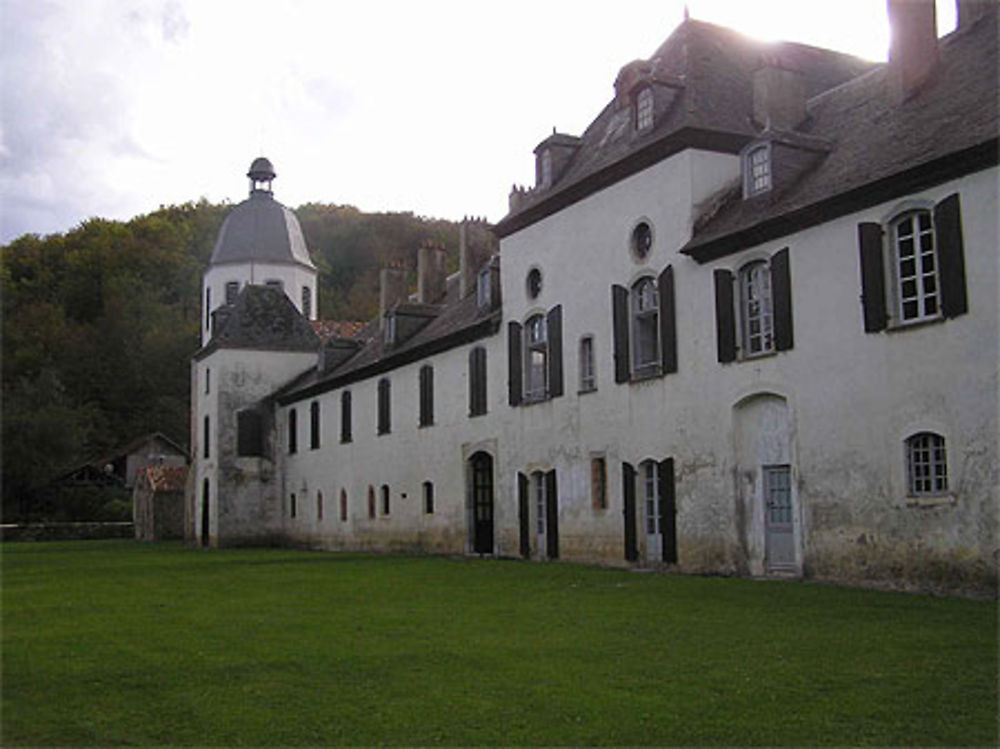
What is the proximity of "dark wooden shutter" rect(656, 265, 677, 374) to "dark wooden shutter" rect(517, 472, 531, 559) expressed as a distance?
630cm

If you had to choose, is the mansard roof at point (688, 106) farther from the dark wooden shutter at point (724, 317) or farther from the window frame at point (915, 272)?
the window frame at point (915, 272)

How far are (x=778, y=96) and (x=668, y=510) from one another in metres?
8.52

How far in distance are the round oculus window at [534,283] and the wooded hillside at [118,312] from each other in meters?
38.9

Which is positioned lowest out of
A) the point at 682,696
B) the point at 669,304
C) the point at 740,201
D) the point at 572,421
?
the point at 682,696

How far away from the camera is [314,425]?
4206 cm

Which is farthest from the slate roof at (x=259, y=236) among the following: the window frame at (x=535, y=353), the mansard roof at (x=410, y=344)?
the window frame at (x=535, y=353)

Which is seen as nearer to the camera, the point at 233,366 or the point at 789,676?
the point at 789,676

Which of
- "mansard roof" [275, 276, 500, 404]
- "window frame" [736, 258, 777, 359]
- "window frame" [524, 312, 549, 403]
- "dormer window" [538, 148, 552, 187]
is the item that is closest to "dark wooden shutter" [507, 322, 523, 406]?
"window frame" [524, 312, 549, 403]

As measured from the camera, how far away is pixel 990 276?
578 inches

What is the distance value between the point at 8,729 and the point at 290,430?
123 feet

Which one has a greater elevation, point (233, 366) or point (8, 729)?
point (233, 366)

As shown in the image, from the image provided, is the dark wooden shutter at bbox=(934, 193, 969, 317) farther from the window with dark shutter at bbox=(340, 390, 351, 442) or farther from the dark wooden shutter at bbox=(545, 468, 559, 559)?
Result: the window with dark shutter at bbox=(340, 390, 351, 442)

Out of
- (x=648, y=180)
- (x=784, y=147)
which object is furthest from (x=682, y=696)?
(x=648, y=180)

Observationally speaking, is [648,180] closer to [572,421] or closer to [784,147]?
[784,147]
